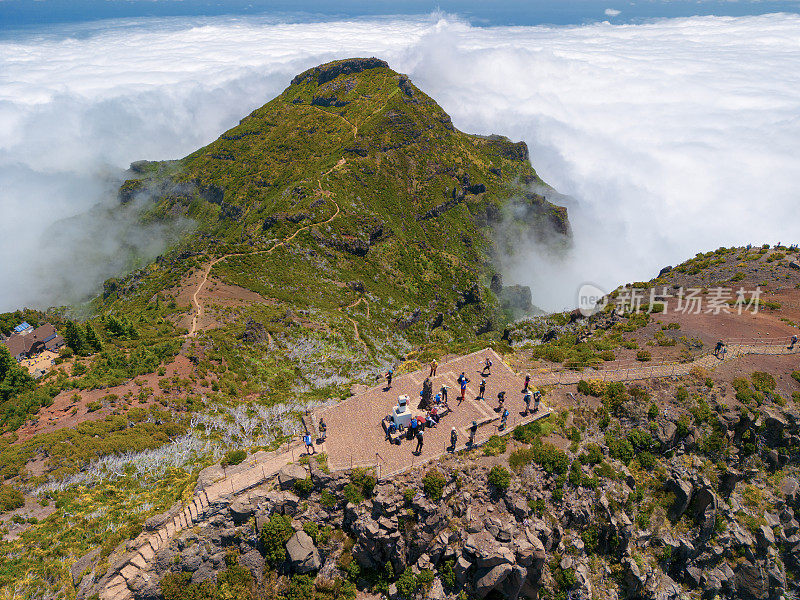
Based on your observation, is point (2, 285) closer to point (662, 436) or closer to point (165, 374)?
point (165, 374)

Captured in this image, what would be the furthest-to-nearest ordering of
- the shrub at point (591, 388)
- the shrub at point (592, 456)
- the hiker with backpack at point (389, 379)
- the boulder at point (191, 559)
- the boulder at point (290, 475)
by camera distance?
the shrub at point (591, 388) → the hiker with backpack at point (389, 379) → the shrub at point (592, 456) → the boulder at point (290, 475) → the boulder at point (191, 559)

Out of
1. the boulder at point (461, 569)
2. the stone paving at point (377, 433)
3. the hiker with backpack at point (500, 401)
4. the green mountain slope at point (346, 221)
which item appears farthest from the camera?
the green mountain slope at point (346, 221)

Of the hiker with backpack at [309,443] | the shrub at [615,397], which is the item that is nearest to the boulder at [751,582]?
the shrub at [615,397]

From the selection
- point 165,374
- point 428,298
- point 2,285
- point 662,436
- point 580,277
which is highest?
point 662,436

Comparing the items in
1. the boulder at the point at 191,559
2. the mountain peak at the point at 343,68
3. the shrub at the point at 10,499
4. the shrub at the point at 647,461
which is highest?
the mountain peak at the point at 343,68

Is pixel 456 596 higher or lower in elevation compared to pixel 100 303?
higher

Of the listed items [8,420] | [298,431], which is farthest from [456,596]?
[8,420]

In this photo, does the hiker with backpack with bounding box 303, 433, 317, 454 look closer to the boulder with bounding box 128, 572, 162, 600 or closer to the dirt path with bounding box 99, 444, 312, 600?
the dirt path with bounding box 99, 444, 312, 600

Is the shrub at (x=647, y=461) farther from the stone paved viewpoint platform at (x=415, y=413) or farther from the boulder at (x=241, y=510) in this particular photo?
the boulder at (x=241, y=510)
